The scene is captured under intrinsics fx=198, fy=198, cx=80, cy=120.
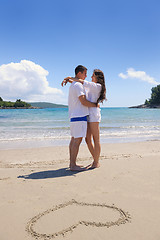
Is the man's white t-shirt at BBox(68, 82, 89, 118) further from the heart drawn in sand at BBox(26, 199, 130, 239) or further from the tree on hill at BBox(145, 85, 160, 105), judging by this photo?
the tree on hill at BBox(145, 85, 160, 105)

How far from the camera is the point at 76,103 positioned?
398 cm

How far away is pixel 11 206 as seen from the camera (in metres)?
2.52

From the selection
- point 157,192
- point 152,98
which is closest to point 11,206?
point 157,192

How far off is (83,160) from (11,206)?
279cm

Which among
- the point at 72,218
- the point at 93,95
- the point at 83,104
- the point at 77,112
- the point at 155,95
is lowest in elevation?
the point at 72,218

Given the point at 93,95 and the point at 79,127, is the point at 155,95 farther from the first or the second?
the point at 79,127

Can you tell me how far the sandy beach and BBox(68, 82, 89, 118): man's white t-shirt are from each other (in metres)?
1.17

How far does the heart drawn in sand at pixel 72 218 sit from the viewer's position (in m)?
2.04

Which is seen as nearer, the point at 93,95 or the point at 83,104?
the point at 83,104

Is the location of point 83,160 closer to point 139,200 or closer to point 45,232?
point 139,200

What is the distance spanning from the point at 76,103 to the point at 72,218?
227 cm

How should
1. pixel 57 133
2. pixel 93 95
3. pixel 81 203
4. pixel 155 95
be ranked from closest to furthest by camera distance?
pixel 81 203 < pixel 93 95 < pixel 57 133 < pixel 155 95

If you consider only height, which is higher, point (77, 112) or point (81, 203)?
point (77, 112)

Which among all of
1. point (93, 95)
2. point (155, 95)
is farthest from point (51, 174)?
point (155, 95)
